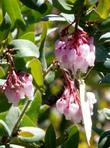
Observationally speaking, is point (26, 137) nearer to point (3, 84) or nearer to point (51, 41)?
point (3, 84)

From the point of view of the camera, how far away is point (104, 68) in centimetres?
147

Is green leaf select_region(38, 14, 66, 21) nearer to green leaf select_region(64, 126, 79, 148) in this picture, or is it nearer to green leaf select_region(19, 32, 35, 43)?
green leaf select_region(19, 32, 35, 43)

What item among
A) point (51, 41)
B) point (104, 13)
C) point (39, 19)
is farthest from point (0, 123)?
point (51, 41)

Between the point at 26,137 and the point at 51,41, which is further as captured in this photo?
the point at 51,41

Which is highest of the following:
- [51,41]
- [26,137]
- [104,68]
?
[104,68]

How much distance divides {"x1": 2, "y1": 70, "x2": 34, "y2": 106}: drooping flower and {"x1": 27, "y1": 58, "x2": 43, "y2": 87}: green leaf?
0.02 metres

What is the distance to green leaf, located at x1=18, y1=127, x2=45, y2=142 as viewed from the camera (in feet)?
4.82

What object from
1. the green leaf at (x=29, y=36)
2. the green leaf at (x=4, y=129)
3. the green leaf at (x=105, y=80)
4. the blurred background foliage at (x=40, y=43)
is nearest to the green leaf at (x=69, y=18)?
the blurred background foliage at (x=40, y=43)

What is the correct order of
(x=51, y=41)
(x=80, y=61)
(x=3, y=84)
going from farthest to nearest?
(x=51, y=41)
(x=3, y=84)
(x=80, y=61)

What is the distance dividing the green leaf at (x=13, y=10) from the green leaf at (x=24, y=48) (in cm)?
7

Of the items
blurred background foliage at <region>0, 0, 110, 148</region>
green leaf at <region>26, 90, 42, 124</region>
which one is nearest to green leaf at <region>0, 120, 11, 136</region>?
blurred background foliage at <region>0, 0, 110, 148</region>

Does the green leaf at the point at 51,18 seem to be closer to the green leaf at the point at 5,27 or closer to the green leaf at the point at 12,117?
the green leaf at the point at 5,27

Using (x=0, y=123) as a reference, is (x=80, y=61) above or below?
above

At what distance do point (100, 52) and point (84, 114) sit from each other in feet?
0.72
